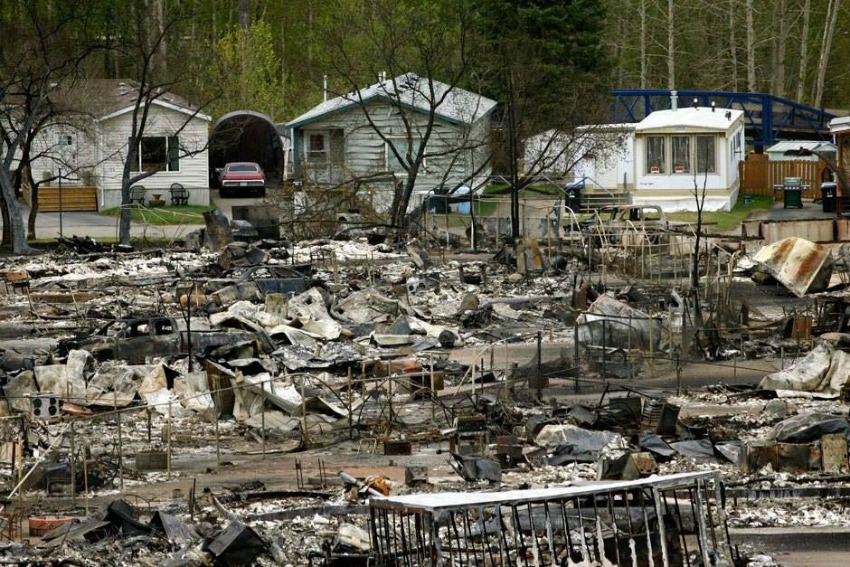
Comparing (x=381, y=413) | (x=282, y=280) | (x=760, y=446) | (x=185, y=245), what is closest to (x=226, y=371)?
(x=381, y=413)

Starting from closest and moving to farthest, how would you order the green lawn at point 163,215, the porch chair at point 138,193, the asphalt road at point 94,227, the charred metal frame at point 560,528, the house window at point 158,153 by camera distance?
the charred metal frame at point 560,528 < the asphalt road at point 94,227 < the green lawn at point 163,215 < the porch chair at point 138,193 < the house window at point 158,153

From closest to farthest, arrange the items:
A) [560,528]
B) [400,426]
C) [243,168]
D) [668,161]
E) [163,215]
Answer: [560,528] < [400,426] < [668,161] < [163,215] < [243,168]

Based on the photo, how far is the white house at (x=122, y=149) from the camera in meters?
57.4

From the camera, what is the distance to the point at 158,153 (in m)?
59.3

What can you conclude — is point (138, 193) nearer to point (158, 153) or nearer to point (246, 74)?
point (158, 153)

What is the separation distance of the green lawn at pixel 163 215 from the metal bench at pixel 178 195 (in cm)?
141

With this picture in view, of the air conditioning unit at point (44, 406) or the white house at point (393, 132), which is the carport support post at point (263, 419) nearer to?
the air conditioning unit at point (44, 406)

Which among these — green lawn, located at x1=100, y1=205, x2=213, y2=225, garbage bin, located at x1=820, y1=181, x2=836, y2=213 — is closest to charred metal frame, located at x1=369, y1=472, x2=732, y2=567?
garbage bin, located at x1=820, y1=181, x2=836, y2=213

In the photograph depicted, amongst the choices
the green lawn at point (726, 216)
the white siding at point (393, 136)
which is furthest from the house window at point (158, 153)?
the green lawn at point (726, 216)

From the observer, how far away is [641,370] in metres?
25.2

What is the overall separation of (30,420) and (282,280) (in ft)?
45.0

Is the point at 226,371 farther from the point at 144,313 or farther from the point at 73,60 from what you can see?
the point at 73,60

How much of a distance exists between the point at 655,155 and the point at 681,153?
2.74 feet

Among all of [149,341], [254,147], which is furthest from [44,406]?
[254,147]
